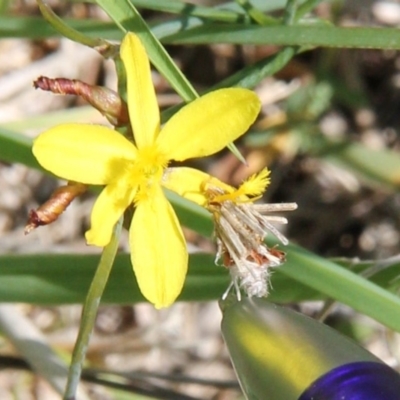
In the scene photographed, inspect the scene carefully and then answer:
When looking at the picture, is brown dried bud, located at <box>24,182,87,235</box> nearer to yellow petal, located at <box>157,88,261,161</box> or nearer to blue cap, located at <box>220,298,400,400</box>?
yellow petal, located at <box>157,88,261,161</box>

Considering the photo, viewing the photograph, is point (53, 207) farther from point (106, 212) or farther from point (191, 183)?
point (191, 183)

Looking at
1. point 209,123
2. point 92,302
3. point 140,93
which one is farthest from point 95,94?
A: point 92,302

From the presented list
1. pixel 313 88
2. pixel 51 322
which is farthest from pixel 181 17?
pixel 51 322

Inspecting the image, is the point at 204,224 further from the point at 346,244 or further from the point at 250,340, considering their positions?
the point at 346,244

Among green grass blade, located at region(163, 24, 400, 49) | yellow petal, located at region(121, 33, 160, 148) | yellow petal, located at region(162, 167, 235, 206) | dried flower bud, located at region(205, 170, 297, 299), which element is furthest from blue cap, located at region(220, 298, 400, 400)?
green grass blade, located at region(163, 24, 400, 49)

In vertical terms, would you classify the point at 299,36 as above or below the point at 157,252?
above

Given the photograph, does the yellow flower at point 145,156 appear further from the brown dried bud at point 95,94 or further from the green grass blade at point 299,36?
the green grass blade at point 299,36
